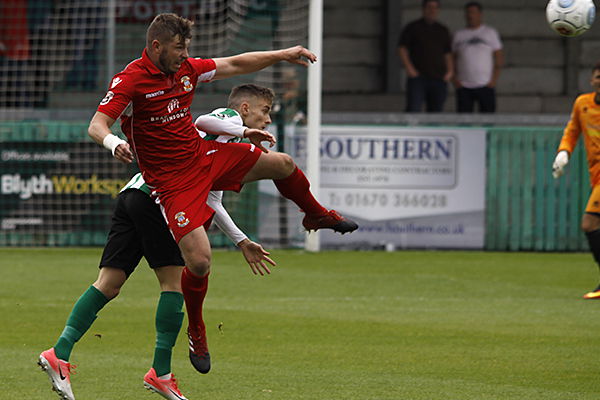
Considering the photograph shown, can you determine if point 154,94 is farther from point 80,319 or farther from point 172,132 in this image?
point 80,319

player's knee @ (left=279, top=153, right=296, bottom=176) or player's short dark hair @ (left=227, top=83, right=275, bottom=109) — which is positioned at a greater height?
player's short dark hair @ (left=227, top=83, right=275, bottom=109)

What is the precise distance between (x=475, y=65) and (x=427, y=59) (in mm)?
786

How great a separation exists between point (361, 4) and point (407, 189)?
6951 millimetres

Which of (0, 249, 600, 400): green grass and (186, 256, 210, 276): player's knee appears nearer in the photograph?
(186, 256, 210, 276): player's knee

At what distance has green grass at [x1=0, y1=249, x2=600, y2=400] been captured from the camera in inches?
284

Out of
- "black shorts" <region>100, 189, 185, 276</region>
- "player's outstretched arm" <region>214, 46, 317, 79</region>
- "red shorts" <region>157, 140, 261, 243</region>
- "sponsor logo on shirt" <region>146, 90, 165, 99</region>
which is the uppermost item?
"player's outstretched arm" <region>214, 46, 317, 79</region>

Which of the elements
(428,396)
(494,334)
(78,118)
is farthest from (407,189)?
(428,396)

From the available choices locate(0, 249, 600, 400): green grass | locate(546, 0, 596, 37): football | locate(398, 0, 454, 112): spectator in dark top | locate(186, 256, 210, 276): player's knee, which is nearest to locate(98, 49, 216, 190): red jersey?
locate(186, 256, 210, 276): player's knee

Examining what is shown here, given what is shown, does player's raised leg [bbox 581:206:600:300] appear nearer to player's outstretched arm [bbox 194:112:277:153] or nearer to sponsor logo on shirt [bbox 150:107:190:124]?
player's outstretched arm [bbox 194:112:277:153]

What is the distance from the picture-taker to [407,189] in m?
16.9

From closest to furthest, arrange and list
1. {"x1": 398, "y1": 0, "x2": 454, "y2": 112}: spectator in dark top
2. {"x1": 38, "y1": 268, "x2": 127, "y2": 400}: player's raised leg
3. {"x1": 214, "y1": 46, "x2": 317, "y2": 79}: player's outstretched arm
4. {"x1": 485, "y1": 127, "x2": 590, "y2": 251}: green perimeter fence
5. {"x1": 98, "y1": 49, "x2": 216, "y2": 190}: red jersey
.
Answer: {"x1": 38, "y1": 268, "x2": 127, "y2": 400}: player's raised leg
{"x1": 98, "y1": 49, "x2": 216, "y2": 190}: red jersey
{"x1": 214, "y1": 46, "x2": 317, "y2": 79}: player's outstretched arm
{"x1": 485, "y1": 127, "x2": 590, "y2": 251}: green perimeter fence
{"x1": 398, "y1": 0, "x2": 454, "y2": 112}: spectator in dark top

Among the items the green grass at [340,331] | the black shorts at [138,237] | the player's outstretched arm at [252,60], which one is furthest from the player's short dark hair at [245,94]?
the green grass at [340,331]

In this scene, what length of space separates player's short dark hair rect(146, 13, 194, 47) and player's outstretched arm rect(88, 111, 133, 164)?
21.0 inches

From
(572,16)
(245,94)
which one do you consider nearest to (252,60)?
(245,94)
